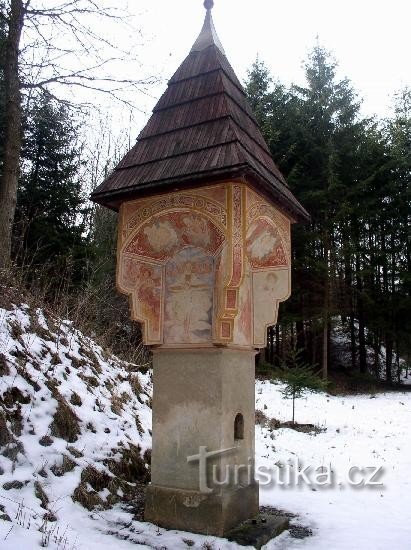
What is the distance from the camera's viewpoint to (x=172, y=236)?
20.2ft

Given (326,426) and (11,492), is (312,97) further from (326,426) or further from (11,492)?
(11,492)

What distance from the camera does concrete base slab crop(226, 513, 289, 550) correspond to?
512cm

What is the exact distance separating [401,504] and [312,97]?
18161mm

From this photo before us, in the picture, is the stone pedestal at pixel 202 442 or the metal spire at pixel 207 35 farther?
the metal spire at pixel 207 35

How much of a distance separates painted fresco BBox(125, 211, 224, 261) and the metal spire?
8.39 ft

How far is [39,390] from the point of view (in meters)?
6.83

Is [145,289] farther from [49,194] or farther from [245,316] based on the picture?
[49,194]

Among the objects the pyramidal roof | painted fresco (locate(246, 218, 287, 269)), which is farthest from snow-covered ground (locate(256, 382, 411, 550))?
the pyramidal roof

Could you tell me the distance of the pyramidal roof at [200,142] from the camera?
18.1 feet

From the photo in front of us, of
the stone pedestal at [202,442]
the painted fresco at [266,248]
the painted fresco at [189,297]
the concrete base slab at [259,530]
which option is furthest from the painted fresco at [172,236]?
the concrete base slab at [259,530]

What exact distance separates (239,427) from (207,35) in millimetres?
5172

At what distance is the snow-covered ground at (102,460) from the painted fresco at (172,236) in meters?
2.47

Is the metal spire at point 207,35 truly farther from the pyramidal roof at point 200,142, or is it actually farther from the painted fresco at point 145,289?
the painted fresco at point 145,289

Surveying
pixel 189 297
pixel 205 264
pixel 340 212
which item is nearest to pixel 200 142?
pixel 205 264
